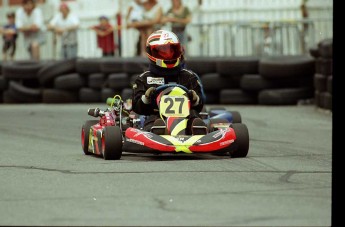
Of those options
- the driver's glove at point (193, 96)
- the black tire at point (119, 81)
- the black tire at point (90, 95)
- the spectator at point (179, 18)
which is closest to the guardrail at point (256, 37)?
the spectator at point (179, 18)

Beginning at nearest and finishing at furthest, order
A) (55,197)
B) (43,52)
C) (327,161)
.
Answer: (55,197)
(327,161)
(43,52)

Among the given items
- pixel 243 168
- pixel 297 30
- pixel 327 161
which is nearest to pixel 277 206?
pixel 243 168

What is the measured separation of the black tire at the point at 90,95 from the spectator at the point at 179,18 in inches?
66.1

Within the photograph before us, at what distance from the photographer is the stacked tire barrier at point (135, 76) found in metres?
18.9

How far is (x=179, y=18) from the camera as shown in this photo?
20.5 m

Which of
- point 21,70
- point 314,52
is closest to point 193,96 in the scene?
point 314,52

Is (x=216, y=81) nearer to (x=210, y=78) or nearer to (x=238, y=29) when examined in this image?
(x=210, y=78)

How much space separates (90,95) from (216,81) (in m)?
2.51

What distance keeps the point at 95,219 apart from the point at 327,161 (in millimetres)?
3956

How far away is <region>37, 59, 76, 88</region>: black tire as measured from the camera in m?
20.9

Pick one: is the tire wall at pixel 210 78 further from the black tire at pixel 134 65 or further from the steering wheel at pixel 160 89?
the steering wheel at pixel 160 89

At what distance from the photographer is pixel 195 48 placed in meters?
20.7
